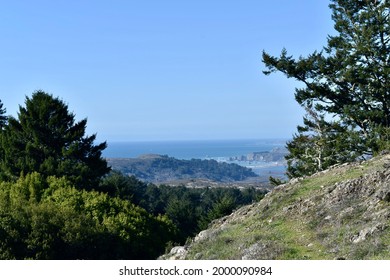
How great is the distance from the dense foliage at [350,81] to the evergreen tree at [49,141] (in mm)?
21947

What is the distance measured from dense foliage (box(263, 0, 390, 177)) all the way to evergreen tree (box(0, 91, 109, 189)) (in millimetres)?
21947

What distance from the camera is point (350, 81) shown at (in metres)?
29.2

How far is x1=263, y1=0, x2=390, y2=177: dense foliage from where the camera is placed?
28.7 metres

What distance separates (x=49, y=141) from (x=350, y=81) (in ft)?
96.6

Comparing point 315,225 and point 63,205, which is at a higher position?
point 315,225

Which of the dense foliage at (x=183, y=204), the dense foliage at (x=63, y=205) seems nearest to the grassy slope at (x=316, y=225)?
the dense foliage at (x=63, y=205)

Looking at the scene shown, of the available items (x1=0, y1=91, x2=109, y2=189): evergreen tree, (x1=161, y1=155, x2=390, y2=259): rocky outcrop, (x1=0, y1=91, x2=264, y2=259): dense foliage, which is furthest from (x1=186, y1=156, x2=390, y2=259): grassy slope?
(x1=0, y1=91, x2=109, y2=189): evergreen tree

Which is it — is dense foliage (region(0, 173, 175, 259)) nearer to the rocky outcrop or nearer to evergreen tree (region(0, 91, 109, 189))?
the rocky outcrop

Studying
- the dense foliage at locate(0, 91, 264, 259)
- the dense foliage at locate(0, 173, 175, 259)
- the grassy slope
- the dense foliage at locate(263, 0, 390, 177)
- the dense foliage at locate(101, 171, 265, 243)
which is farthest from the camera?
the dense foliage at locate(101, 171, 265, 243)

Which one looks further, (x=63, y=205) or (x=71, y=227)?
(x=63, y=205)

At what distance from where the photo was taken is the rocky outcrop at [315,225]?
10883mm

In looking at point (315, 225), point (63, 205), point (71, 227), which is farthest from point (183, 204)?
point (315, 225)

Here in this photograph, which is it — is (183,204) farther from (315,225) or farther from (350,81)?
(315,225)
